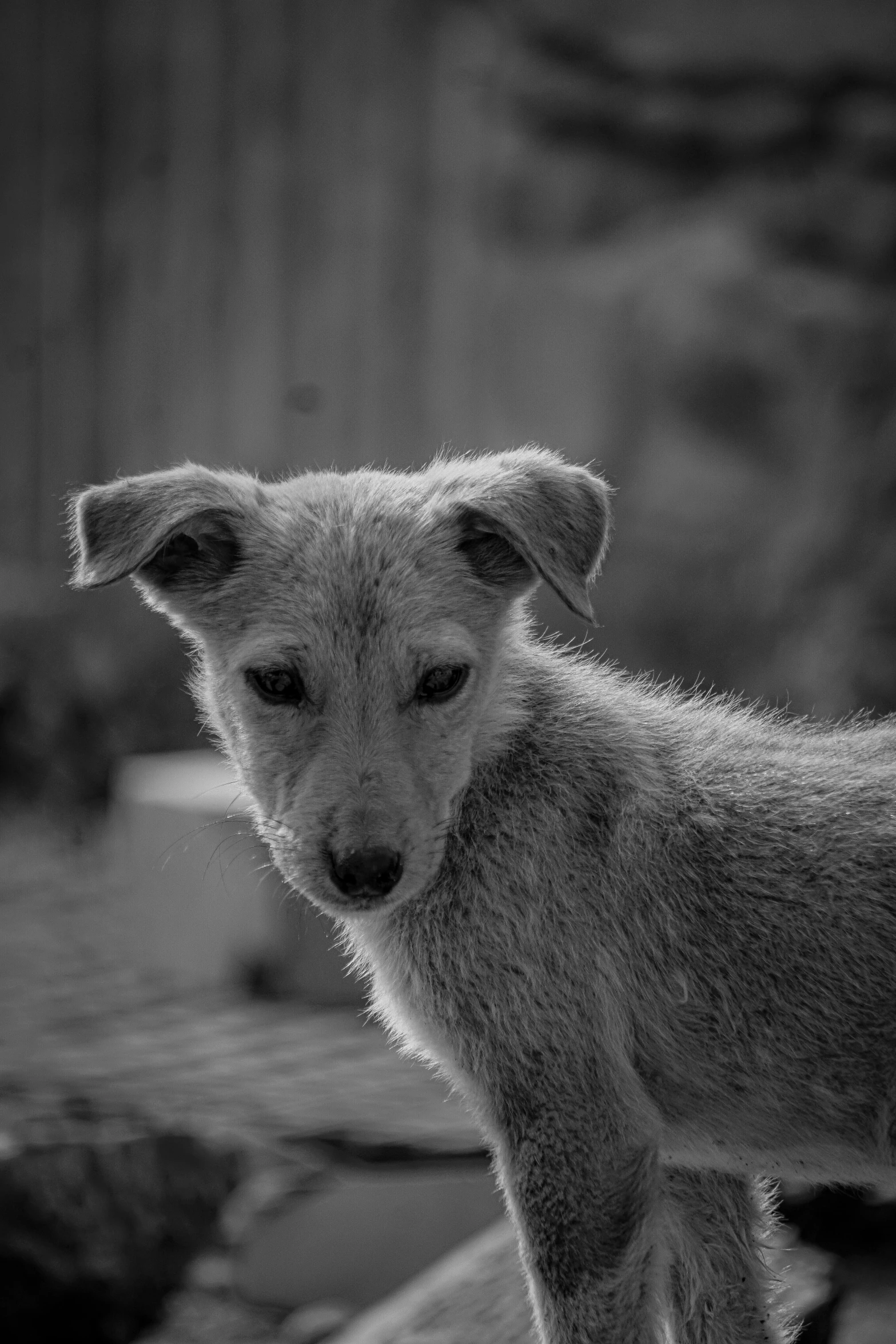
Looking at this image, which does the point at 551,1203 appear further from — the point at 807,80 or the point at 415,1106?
the point at 807,80

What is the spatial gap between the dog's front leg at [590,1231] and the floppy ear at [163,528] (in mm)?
1437

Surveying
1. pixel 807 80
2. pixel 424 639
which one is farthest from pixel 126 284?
pixel 424 639

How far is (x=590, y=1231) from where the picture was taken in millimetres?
2926

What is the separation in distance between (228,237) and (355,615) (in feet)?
32.0

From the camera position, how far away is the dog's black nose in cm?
292

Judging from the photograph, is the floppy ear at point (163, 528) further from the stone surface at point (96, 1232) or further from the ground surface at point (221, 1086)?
the stone surface at point (96, 1232)

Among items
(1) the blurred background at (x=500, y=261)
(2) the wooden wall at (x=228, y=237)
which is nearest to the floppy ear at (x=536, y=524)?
(1) the blurred background at (x=500, y=261)

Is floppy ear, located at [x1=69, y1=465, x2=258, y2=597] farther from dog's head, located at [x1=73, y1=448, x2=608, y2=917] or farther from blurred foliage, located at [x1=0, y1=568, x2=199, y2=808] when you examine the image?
blurred foliage, located at [x1=0, y1=568, x2=199, y2=808]

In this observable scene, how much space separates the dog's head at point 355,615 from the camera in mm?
3027

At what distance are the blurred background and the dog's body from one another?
7.63m

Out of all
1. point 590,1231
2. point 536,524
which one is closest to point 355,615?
point 536,524

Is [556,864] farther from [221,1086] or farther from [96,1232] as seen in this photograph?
[221,1086]

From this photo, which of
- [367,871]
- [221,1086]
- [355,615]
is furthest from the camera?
[221,1086]

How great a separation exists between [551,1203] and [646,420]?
938 centimetres
